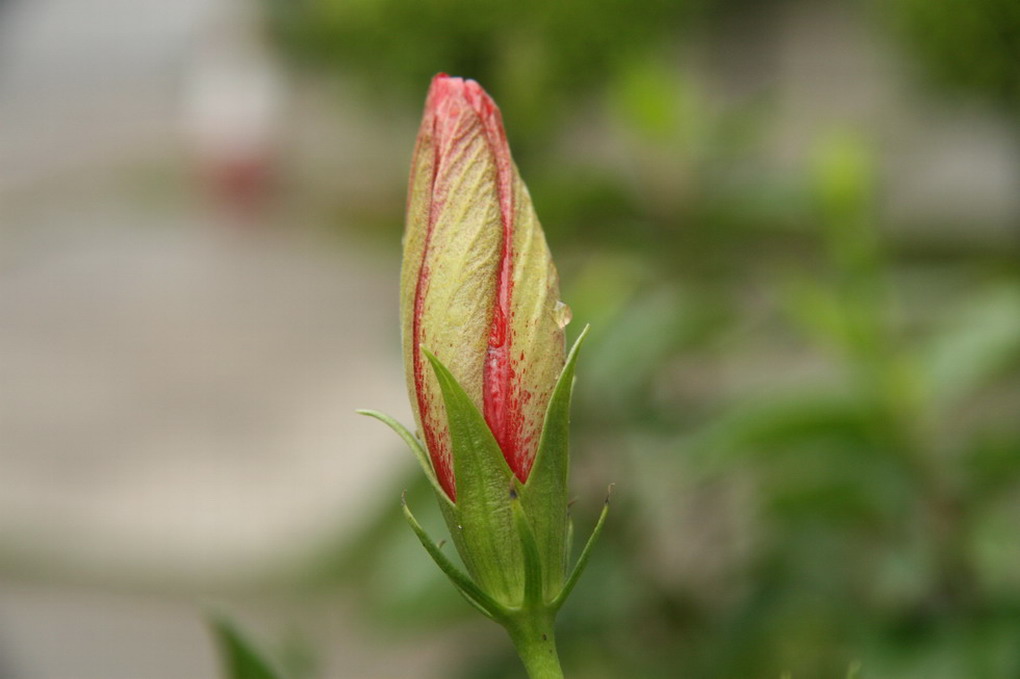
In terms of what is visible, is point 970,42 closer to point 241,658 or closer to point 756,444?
point 756,444

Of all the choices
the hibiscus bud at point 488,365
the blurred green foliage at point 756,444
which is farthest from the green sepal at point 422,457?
the blurred green foliage at point 756,444

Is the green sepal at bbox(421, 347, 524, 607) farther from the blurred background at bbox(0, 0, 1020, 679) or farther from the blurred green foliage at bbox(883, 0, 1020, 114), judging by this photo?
the blurred green foliage at bbox(883, 0, 1020, 114)

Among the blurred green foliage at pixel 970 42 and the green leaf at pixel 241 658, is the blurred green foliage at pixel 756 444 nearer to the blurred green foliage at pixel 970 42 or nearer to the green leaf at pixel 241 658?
the blurred green foliage at pixel 970 42

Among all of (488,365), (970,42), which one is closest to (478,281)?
(488,365)

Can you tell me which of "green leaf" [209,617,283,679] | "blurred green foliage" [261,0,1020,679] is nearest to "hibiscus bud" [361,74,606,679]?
"green leaf" [209,617,283,679]

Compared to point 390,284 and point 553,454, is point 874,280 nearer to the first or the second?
point 553,454

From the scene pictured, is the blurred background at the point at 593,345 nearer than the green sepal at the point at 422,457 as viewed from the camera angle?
No

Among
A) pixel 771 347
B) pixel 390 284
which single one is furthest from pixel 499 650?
pixel 390 284
